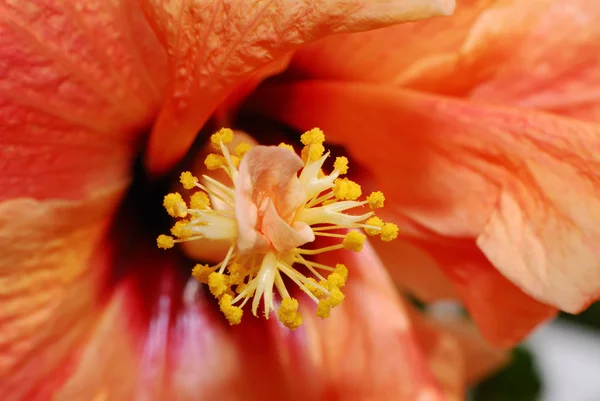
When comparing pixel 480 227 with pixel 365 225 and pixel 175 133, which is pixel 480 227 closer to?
pixel 365 225

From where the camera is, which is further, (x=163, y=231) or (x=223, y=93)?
(x=163, y=231)

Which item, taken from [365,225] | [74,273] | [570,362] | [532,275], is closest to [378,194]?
[365,225]

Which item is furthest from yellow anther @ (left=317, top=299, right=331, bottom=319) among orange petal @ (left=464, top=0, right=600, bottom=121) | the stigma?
orange petal @ (left=464, top=0, right=600, bottom=121)

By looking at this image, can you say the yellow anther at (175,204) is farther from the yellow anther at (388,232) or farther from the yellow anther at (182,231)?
the yellow anther at (388,232)

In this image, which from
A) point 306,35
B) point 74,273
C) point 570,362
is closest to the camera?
point 306,35

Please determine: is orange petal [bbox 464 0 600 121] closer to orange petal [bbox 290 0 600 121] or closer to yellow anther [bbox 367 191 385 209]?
orange petal [bbox 290 0 600 121]

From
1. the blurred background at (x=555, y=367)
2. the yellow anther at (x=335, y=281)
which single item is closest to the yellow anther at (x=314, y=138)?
the yellow anther at (x=335, y=281)

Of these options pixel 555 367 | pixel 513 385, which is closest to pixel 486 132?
pixel 513 385
